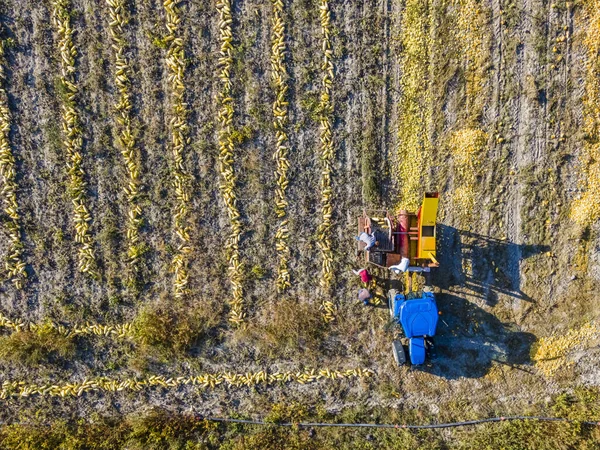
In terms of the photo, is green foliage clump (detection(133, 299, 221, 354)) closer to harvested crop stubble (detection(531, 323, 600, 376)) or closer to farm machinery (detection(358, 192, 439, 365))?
farm machinery (detection(358, 192, 439, 365))

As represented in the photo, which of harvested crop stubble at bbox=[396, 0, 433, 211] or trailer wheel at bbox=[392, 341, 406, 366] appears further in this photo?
trailer wheel at bbox=[392, 341, 406, 366]

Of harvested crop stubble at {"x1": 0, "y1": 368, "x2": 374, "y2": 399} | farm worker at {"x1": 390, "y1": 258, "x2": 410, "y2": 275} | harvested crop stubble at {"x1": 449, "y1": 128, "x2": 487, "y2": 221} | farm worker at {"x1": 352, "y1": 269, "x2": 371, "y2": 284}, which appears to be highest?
harvested crop stubble at {"x1": 449, "y1": 128, "x2": 487, "y2": 221}

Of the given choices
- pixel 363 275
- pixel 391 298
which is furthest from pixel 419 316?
pixel 363 275

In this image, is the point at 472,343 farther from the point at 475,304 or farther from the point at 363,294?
the point at 363,294

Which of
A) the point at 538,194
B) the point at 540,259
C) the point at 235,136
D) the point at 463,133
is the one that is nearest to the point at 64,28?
the point at 235,136

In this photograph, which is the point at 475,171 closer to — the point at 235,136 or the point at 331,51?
the point at 331,51

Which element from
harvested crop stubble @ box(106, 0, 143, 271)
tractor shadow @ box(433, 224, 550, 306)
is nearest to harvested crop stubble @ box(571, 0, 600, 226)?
tractor shadow @ box(433, 224, 550, 306)
